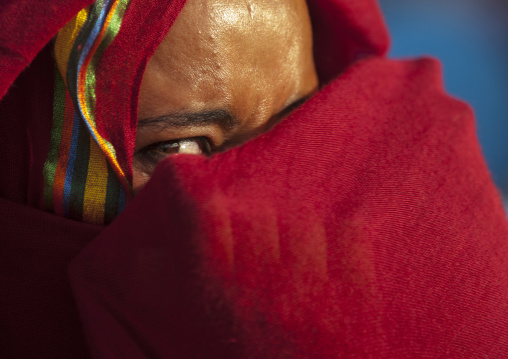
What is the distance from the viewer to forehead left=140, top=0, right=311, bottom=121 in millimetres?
736

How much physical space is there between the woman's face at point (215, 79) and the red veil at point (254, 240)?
3 cm

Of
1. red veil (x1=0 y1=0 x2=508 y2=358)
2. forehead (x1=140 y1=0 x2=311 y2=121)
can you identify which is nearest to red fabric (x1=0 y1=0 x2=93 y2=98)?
red veil (x1=0 y1=0 x2=508 y2=358)

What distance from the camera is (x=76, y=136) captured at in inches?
29.4

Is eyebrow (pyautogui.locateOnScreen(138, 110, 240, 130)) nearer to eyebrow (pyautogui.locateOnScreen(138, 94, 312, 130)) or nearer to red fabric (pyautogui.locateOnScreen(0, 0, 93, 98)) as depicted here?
eyebrow (pyautogui.locateOnScreen(138, 94, 312, 130))

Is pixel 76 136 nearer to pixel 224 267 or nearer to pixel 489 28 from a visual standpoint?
pixel 224 267

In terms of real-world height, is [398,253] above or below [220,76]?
below

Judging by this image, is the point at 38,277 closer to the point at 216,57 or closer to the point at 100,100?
the point at 100,100

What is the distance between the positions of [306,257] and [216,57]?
1.12 feet

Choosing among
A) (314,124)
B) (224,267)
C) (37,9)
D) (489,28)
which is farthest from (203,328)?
(489,28)

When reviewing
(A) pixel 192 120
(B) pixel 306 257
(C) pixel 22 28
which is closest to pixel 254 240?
(B) pixel 306 257

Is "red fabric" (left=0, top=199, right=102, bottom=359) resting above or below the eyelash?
below

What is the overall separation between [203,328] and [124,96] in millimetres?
353

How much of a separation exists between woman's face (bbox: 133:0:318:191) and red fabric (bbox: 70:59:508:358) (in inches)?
4.1

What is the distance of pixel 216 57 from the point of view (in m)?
0.75
